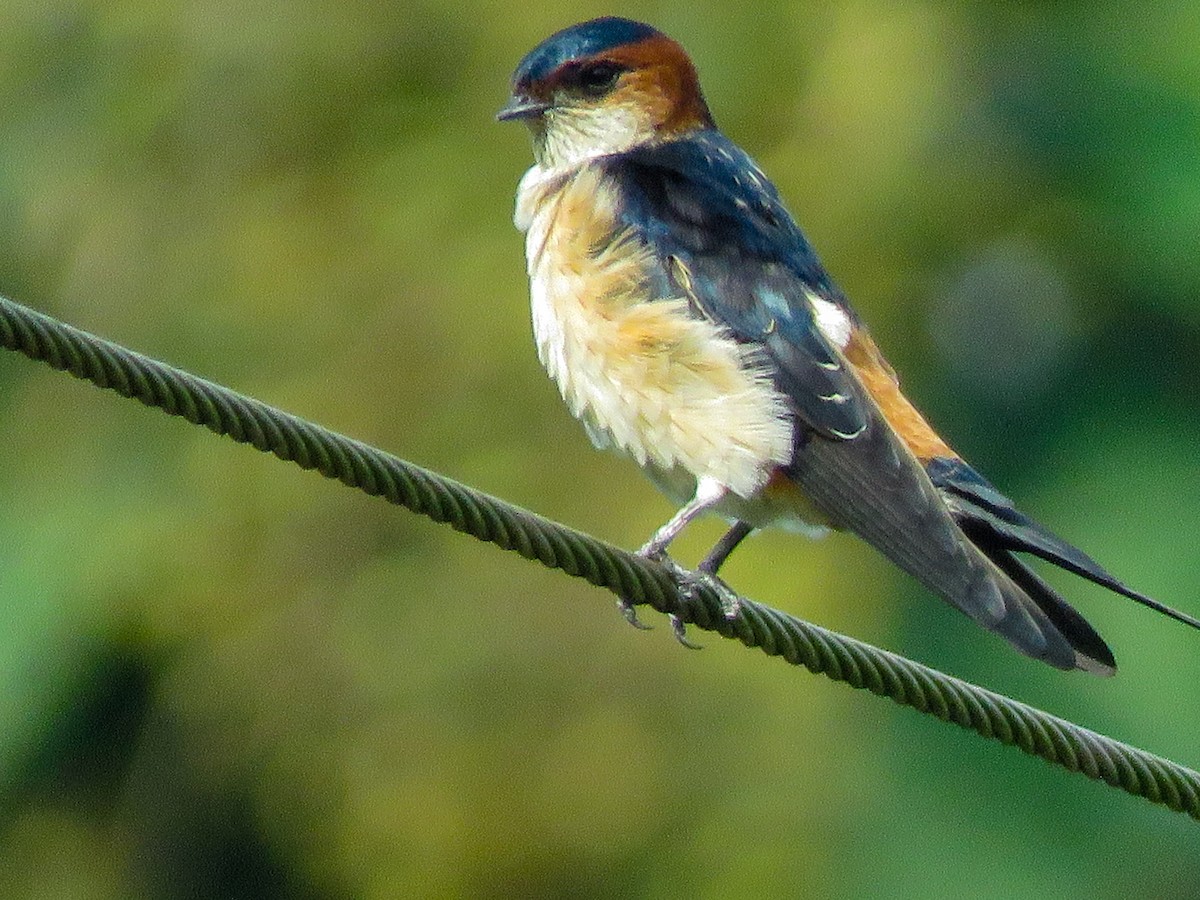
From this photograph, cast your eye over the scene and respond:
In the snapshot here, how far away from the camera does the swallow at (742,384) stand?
4332mm

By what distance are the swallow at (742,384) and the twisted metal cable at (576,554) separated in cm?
44

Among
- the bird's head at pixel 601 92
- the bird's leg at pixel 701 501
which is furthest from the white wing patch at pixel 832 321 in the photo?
the bird's head at pixel 601 92

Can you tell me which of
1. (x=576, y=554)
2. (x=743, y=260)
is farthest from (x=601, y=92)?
(x=576, y=554)

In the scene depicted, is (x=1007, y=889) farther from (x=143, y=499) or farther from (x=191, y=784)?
(x=143, y=499)

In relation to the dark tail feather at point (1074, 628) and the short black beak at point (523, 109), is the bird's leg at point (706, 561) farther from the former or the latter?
the short black beak at point (523, 109)

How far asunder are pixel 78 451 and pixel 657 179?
19.2 ft

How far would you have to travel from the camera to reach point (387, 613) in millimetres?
9688

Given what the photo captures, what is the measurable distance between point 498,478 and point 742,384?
17.2 ft

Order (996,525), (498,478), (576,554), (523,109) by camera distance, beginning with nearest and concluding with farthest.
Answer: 1. (576,554)
2. (996,525)
3. (523,109)
4. (498,478)

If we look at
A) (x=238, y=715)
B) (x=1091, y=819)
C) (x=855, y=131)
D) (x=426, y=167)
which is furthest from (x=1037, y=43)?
(x=238, y=715)

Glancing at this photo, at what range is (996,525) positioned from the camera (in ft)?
14.6

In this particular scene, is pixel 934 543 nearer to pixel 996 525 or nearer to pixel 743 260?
pixel 996 525

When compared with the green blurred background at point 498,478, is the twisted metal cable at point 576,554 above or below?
above

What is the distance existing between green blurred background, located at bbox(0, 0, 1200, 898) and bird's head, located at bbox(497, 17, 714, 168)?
3.02m
